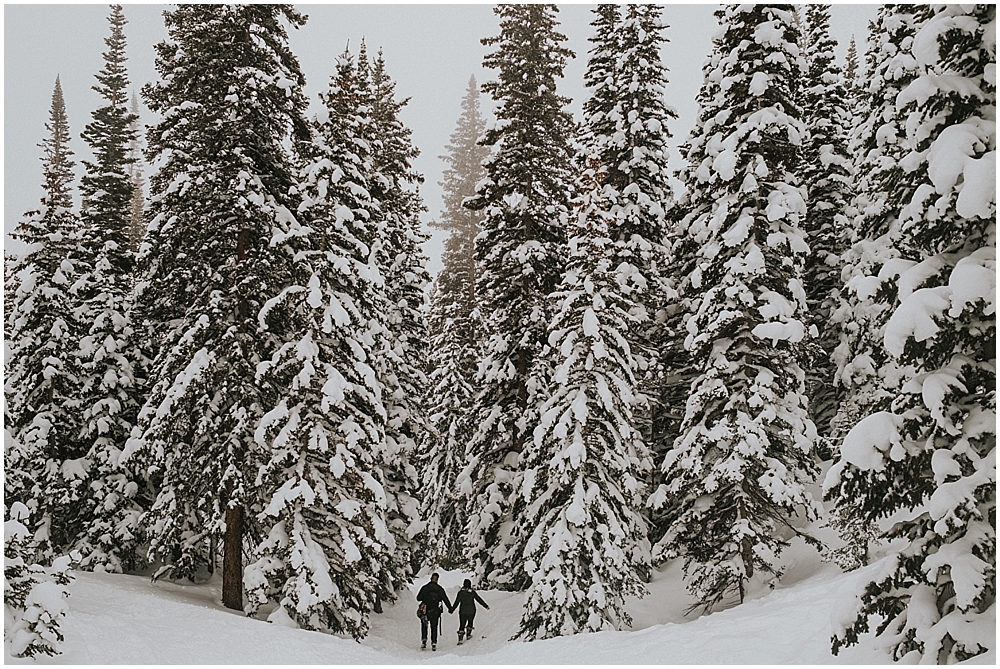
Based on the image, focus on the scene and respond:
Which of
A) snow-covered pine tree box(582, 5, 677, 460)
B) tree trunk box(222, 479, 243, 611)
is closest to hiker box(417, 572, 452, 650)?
tree trunk box(222, 479, 243, 611)

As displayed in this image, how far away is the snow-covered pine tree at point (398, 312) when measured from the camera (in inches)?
898

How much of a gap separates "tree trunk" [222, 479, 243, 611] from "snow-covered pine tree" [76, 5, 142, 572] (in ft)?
12.5

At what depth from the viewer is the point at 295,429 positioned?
1723 cm

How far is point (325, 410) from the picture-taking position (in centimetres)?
1731

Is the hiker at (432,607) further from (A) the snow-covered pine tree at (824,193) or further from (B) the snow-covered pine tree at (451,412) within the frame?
(A) the snow-covered pine tree at (824,193)

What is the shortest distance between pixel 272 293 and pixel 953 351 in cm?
1539

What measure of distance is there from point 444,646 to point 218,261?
12.5 m

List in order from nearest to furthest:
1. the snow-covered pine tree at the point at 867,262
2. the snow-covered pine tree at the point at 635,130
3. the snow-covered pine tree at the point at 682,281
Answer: the snow-covered pine tree at the point at 867,262 → the snow-covered pine tree at the point at 682,281 → the snow-covered pine tree at the point at 635,130

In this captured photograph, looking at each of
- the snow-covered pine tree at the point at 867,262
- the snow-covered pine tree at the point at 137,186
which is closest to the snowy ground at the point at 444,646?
the snow-covered pine tree at the point at 867,262

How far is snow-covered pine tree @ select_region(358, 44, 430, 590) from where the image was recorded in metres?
22.8

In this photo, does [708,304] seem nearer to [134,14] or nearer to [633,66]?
[633,66]

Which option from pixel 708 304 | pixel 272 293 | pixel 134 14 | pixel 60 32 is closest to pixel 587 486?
pixel 708 304

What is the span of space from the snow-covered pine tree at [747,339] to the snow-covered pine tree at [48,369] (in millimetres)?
18719

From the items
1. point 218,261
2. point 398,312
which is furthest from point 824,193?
point 218,261
